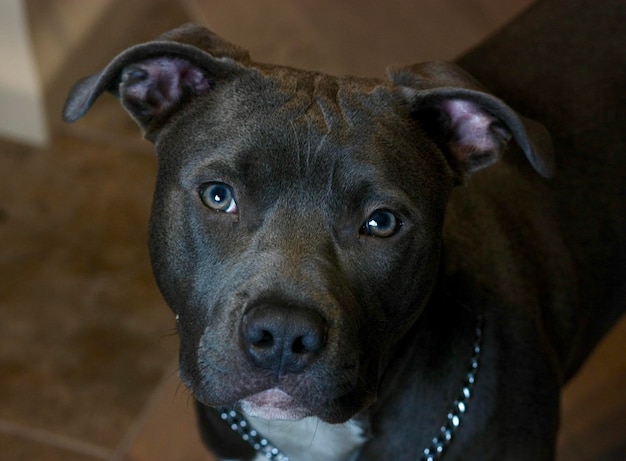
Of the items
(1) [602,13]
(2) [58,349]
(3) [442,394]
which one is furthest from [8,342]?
(1) [602,13]

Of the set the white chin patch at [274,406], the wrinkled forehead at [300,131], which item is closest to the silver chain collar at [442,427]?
the white chin patch at [274,406]

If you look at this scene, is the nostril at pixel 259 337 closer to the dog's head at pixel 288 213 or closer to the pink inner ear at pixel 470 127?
the dog's head at pixel 288 213

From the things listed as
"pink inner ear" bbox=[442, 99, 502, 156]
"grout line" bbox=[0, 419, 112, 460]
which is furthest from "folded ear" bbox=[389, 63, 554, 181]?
"grout line" bbox=[0, 419, 112, 460]

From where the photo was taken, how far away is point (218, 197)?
184cm

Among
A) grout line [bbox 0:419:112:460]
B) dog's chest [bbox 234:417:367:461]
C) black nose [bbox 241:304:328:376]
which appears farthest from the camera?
grout line [bbox 0:419:112:460]

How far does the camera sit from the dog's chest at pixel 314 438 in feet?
6.86

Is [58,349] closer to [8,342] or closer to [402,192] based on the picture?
[8,342]

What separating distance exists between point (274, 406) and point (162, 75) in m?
0.68

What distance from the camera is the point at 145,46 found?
184 centimetres

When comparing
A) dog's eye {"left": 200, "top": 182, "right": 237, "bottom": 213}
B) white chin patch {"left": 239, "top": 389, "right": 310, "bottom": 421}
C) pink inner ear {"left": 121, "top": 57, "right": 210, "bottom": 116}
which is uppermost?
pink inner ear {"left": 121, "top": 57, "right": 210, "bottom": 116}

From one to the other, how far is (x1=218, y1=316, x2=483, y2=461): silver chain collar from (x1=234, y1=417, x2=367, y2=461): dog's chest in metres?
0.01

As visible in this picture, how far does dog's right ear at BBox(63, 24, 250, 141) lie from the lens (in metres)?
1.88

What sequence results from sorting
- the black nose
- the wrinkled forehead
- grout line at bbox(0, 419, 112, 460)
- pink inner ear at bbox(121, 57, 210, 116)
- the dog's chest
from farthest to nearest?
1. grout line at bbox(0, 419, 112, 460)
2. the dog's chest
3. pink inner ear at bbox(121, 57, 210, 116)
4. the wrinkled forehead
5. the black nose

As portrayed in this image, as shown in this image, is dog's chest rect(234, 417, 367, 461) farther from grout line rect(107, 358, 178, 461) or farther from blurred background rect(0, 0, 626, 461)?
grout line rect(107, 358, 178, 461)
